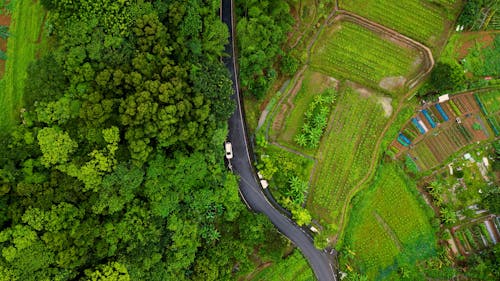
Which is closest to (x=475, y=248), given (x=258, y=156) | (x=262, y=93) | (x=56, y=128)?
(x=258, y=156)

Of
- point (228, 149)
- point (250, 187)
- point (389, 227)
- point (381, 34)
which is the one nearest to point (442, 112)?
point (381, 34)

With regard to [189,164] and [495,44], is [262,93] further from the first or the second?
[495,44]

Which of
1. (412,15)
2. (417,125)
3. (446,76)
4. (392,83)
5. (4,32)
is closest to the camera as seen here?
(4,32)

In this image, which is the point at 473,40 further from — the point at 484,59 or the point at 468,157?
the point at 468,157

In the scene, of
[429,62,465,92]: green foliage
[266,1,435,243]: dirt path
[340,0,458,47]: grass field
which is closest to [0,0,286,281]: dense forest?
[266,1,435,243]: dirt path

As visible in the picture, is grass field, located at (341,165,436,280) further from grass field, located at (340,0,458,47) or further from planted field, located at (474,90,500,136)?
Answer: grass field, located at (340,0,458,47)

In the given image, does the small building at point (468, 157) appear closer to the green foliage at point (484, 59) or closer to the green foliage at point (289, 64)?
the green foliage at point (484, 59)

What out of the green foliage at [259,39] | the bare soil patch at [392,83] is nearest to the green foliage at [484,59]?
the bare soil patch at [392,83]
